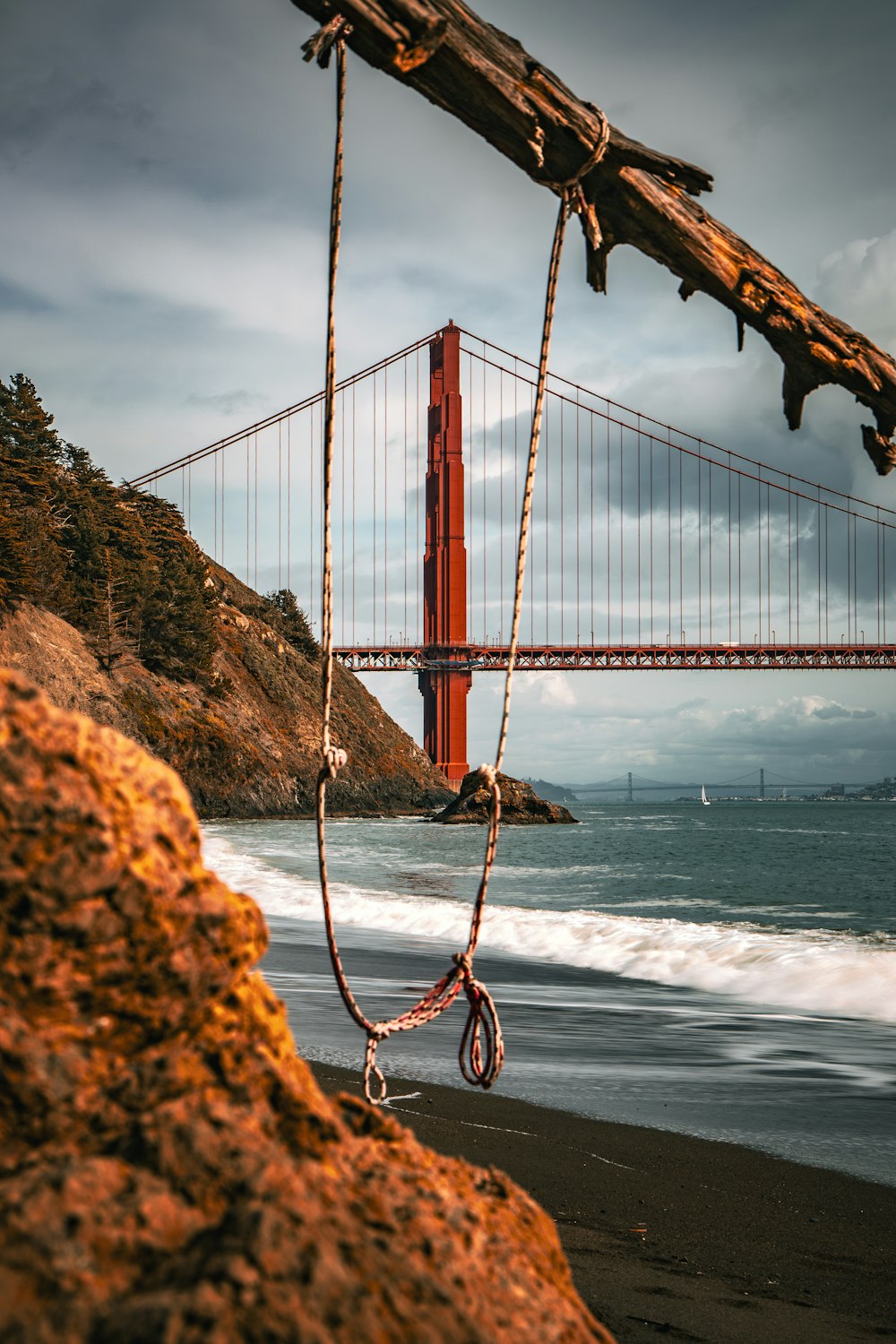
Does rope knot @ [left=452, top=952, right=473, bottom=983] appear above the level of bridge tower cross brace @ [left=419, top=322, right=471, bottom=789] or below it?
below

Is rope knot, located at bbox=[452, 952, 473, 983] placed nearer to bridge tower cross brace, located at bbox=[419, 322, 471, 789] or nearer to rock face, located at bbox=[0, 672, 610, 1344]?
rock face, located at bbox=[0, 672, 610, 1344]

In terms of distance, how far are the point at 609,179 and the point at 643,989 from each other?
6598 millimetres

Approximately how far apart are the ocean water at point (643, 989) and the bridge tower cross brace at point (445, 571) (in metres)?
28.3

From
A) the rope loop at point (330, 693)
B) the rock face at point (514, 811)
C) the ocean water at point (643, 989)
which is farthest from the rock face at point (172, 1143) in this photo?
the rock face at point (514, 811)

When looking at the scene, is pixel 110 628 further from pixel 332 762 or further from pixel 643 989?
pixel 332 762

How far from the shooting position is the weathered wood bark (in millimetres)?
1624

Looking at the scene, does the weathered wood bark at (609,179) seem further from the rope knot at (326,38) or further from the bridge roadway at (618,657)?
the bridge roadway at (618,657)

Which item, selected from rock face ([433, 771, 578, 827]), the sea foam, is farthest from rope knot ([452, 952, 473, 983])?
rock face ([433, 771, 578, 827])

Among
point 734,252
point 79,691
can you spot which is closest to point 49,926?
point 734,252

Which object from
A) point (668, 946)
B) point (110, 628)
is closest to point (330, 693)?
point (668, 946)

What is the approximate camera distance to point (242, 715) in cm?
4066

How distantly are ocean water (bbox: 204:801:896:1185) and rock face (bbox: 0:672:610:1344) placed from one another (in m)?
2.80

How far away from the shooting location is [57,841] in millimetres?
1065

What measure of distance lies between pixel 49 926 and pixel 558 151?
1.51 m
